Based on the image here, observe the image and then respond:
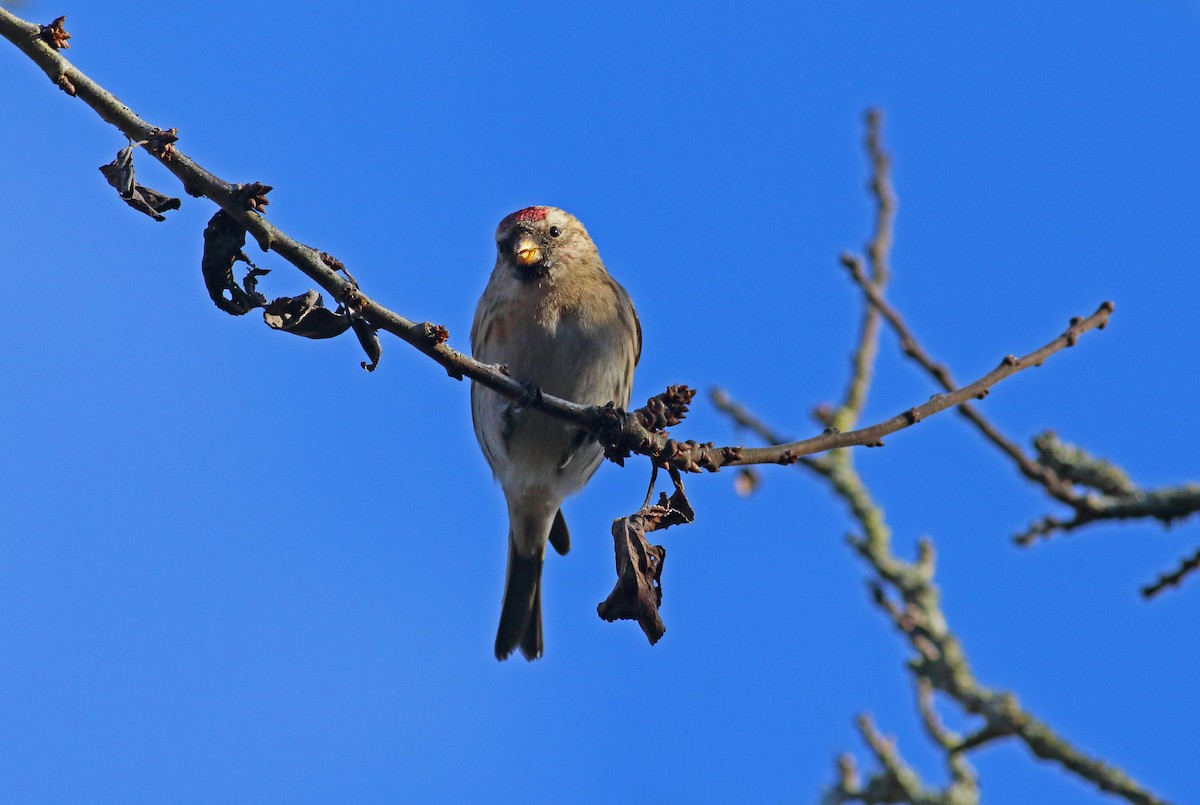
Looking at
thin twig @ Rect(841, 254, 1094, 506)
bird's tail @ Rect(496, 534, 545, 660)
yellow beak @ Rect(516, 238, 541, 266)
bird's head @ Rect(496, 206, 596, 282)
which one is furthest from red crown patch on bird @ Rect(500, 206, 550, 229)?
thin twig @ Rect(841, 254, 1094, 506)

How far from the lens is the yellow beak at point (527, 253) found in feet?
18.3

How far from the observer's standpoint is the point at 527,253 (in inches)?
220

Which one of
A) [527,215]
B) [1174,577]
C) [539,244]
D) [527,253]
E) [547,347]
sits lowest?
[1174,577]

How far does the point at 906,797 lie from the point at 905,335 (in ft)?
8.99

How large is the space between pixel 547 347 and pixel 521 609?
1858mm

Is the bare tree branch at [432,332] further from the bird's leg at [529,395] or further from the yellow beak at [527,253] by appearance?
the yellow beak at [527,253]

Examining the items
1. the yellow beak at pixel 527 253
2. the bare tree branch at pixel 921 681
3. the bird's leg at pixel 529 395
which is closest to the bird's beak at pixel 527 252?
the yellow beak at pixel 527 253

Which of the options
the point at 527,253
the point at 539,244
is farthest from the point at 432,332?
the point at 539,244

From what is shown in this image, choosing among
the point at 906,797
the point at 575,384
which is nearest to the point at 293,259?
the point at 575,384

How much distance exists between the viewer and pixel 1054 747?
166 inches

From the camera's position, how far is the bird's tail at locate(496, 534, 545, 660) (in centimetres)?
654

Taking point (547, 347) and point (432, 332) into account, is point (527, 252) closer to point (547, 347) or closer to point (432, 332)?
point (547, 347)

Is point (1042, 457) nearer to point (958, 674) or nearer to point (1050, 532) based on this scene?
point (1050, 532)

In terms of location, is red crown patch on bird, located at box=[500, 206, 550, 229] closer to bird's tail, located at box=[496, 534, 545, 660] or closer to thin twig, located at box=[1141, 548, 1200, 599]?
bird's tail, located at box=[496, 534, 545, 660]
